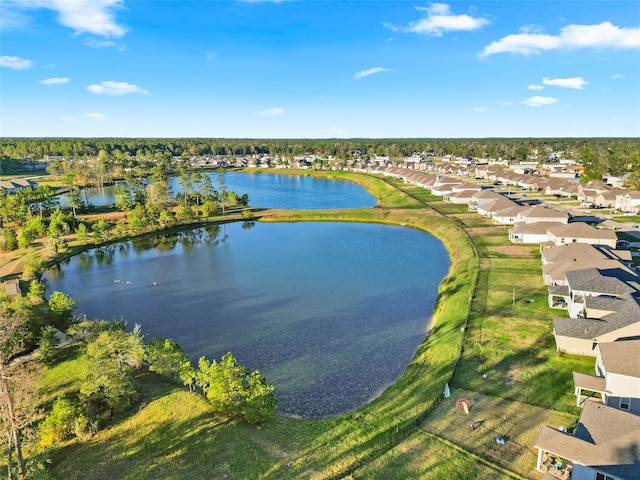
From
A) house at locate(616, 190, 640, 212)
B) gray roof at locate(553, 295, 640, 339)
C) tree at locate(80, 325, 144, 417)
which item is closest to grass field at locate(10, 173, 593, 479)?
tree at locate(80, 325, 144, 417)

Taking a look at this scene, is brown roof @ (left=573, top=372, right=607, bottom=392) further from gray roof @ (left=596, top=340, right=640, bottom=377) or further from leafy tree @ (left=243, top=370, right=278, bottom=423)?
leafy tree @ (left=243, top=370, right=278, bottom=423)

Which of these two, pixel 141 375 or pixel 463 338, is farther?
pixel 463 338

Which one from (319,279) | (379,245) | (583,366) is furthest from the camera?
(379,245)

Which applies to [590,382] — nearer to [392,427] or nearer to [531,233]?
[392,427]

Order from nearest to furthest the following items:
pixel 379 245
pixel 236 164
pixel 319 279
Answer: pixel 319 279 → pixel 379 245 → pixel 236 164

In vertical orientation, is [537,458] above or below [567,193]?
below

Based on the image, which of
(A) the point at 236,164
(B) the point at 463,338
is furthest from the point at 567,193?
(A) the point at 236,164

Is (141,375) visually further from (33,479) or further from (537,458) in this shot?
(537,458)
